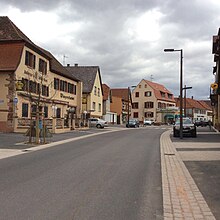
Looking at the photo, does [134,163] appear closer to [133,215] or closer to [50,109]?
[133,215]

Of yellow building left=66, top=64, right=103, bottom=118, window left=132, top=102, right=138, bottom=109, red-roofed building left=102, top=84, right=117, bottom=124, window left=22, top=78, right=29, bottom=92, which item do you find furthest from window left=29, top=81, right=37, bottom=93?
window left=132, top=102, right=138, bottom=109

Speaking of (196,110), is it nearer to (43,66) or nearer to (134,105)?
(134,105)

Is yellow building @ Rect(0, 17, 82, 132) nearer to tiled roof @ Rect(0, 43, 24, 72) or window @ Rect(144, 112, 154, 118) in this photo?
tiled roof @ Rect(0, 43, 24, 72)

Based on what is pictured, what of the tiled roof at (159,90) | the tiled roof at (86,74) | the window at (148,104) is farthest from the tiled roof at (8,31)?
the tiled roof at (159,90)

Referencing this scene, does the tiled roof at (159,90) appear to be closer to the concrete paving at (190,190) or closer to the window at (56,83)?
the window at (56,83)

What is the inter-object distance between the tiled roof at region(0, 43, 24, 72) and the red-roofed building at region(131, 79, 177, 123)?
67864mm

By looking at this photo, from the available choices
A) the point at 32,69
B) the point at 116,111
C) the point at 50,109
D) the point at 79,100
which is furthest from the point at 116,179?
the point at 116,111

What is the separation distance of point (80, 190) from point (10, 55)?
976 inches

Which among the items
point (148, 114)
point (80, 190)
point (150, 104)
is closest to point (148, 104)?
point (150, 104)

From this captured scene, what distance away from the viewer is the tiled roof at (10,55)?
97.9 feet

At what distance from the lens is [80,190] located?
7941mm

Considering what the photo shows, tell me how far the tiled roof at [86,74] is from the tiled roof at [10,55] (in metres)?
27.0

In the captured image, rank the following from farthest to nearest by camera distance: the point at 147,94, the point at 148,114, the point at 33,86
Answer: the point at 147,94
the point at 148,114
the point at 33,86

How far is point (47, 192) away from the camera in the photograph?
7672 mm
